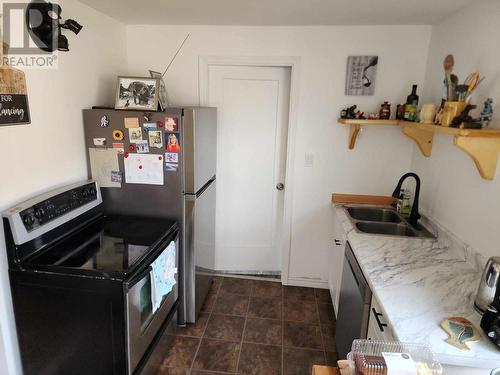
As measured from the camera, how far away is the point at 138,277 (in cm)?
160

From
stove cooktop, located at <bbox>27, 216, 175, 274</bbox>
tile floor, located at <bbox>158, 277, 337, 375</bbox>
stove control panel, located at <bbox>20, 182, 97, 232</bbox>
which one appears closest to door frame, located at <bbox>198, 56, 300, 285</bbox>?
tile floor, located at <bbox>158, 277, 337, 375</bbox>

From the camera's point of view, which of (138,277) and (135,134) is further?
(135,134)

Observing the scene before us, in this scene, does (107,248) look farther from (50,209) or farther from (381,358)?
(381,358)

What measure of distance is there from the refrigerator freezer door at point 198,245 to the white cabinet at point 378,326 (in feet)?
4.16

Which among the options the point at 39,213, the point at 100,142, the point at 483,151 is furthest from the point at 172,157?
the point at 483,151

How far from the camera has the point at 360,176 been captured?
112 inches

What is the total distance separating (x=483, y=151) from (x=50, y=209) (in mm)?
2220

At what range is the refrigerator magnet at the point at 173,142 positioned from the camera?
212 cm

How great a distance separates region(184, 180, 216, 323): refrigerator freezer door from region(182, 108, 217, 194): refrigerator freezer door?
0.11m

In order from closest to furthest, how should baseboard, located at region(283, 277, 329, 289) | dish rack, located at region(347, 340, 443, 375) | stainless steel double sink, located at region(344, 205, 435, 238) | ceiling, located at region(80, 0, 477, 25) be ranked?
dish rack, located at region(347, 340, 443, 375) < ceiling, located at region(80, 0, 477, 25) < stainless steel double sink, located at region(344, 205, 435, 238) < baseboard, located at region(283, 277, 329, 289)

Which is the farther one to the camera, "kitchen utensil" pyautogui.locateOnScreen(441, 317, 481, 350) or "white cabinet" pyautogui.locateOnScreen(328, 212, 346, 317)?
"white cabinet" pyautogui.locateOnScreen(328, 212, 346, 317)

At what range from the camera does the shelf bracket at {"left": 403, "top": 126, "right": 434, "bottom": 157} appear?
2389 millimetres
